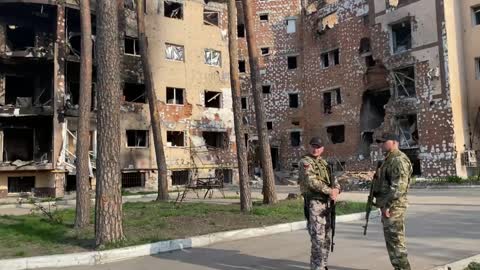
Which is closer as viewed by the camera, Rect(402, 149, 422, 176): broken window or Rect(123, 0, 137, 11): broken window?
Rect(402, 149, 422, 176): broken window

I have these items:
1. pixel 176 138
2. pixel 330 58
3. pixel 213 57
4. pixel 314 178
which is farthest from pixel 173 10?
pixel 314 178

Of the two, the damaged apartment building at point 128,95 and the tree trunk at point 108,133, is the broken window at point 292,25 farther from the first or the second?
the tree trunk at point 108,133

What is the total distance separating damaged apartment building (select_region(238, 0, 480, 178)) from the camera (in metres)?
30.5

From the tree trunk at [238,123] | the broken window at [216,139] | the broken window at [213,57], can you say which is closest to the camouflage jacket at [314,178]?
the tree trunk at [238,123]

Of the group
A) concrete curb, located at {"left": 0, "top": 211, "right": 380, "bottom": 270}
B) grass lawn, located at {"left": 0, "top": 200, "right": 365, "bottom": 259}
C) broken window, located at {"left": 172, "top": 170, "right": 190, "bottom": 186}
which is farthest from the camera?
broken window, located at {"left": 172, "top": 170, "right": 190, "bottom": 186}

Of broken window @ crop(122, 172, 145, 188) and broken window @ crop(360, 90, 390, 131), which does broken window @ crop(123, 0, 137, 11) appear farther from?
broken window @ crop(360, 90, 390, 131)

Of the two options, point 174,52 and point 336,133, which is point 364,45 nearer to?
point 336,133

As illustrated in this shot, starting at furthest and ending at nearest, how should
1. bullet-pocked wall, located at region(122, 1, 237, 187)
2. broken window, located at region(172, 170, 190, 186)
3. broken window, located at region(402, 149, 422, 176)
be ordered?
broken window, located at region(172, 170, 190, 186), bullet-pocked wall, located at region(122, 1, 237, 187), broken window, located at region(402, 149, 422, 176)

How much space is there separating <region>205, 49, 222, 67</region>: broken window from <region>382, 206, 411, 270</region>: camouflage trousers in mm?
30820

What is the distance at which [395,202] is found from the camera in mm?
6258

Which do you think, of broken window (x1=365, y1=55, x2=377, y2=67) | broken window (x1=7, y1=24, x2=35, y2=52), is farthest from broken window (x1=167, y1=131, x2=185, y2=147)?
broken window (x1=365, y1=55, x2=377, y2=67)

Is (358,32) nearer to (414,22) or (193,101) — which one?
(414,22)

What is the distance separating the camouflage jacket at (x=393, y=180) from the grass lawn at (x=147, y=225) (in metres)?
4.65

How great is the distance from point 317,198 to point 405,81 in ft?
97.3
